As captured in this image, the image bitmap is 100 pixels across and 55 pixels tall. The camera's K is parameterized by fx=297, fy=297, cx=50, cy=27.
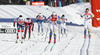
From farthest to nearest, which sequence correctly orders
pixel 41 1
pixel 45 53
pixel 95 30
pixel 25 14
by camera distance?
pixel 41 1 → pixel 25 14 → pixel 95 30 → pixel 45 53

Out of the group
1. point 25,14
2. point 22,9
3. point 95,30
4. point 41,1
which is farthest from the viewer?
point 41,1

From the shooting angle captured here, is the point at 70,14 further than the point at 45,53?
Yes

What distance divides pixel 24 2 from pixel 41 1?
4.53 metres

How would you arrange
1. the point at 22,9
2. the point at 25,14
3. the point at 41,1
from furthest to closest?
the point at 41,1, the point at 22,9, the point at 25,14

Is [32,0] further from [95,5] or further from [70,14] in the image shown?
[95,5]

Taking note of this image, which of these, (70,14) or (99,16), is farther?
(70,14)

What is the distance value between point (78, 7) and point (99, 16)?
24.1 metres

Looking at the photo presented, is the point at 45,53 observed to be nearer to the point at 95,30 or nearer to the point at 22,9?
the point at 95,30

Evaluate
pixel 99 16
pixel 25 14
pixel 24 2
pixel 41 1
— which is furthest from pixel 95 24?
pixel 24 2

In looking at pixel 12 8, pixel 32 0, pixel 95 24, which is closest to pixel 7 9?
pixel 12 8

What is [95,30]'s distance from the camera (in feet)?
104

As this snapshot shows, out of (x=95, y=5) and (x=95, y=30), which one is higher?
(x=95, y=5)

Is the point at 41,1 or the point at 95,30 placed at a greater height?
the point at 41,1

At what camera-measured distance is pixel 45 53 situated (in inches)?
482
